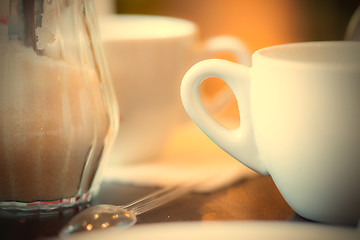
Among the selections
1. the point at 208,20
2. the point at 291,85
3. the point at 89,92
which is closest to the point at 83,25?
the point at 89,92

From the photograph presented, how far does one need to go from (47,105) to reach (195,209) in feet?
0.37

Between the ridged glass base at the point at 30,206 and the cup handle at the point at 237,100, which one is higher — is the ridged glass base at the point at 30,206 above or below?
below

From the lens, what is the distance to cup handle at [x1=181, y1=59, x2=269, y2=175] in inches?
11.5

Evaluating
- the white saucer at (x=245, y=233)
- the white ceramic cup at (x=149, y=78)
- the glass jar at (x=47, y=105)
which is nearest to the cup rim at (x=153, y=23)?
the white ceramic cup at (x=149, y=78)

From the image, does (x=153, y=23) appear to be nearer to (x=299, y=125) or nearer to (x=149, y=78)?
(x=149, y=78)

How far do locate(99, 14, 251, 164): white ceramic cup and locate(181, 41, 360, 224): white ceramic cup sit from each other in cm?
10

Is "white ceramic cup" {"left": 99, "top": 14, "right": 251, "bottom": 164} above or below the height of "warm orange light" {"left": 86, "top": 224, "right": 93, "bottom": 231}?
above

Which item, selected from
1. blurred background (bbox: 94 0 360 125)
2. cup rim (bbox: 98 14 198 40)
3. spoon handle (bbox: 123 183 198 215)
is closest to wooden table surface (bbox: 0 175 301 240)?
spoon handle (bbox: 123 183 198 215)

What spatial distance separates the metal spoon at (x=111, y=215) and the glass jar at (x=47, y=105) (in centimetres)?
3

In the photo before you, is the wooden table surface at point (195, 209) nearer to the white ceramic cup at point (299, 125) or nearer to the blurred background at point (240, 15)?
the white ceramic cup at point (299, 125)

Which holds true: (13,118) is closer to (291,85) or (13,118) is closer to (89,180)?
(89,180)

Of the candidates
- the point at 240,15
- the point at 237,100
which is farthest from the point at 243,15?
the point at 237,100

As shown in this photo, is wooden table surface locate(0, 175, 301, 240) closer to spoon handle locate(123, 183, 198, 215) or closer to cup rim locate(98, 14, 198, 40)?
spoon handle locate(123, 183, 198, 215)

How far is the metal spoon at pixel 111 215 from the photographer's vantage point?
0.28 m
